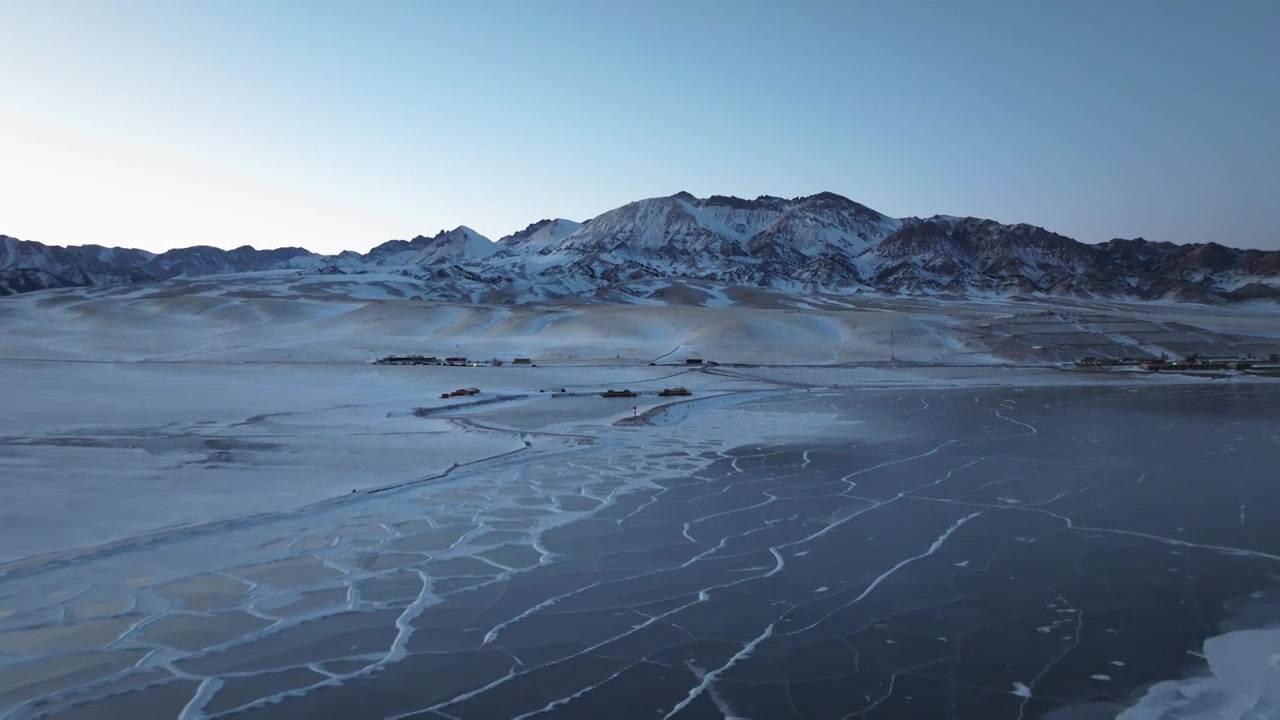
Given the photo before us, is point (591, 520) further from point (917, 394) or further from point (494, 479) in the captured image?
point (917, 394)

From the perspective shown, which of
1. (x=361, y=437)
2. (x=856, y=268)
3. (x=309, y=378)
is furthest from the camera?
(x=856, y=268)

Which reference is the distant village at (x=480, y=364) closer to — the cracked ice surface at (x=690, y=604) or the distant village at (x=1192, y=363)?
the cracked ice surface at (x=690, y=604)

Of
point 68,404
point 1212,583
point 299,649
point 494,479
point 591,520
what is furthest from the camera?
point 68,404

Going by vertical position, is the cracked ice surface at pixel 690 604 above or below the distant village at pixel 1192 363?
above

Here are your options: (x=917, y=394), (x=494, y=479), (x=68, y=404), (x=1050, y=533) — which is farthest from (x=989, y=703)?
(x=917, y=394)

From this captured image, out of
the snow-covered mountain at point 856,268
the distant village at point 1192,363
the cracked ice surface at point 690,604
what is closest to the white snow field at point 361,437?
the cracked ice surface at point 690,604

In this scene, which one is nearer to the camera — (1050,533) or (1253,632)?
(1253,632)

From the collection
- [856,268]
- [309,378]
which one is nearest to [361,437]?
[309,378]

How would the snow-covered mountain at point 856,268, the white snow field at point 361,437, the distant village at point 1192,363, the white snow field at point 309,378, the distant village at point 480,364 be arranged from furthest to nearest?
the snow-covered mountain at point 856,268 → the distant village at point 1192,363 → the distant village at point 480,364 → the white snow field at point 309,378 → the white snow field at point 361,437

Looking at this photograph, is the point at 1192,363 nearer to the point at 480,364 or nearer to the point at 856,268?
the point at 480,364
